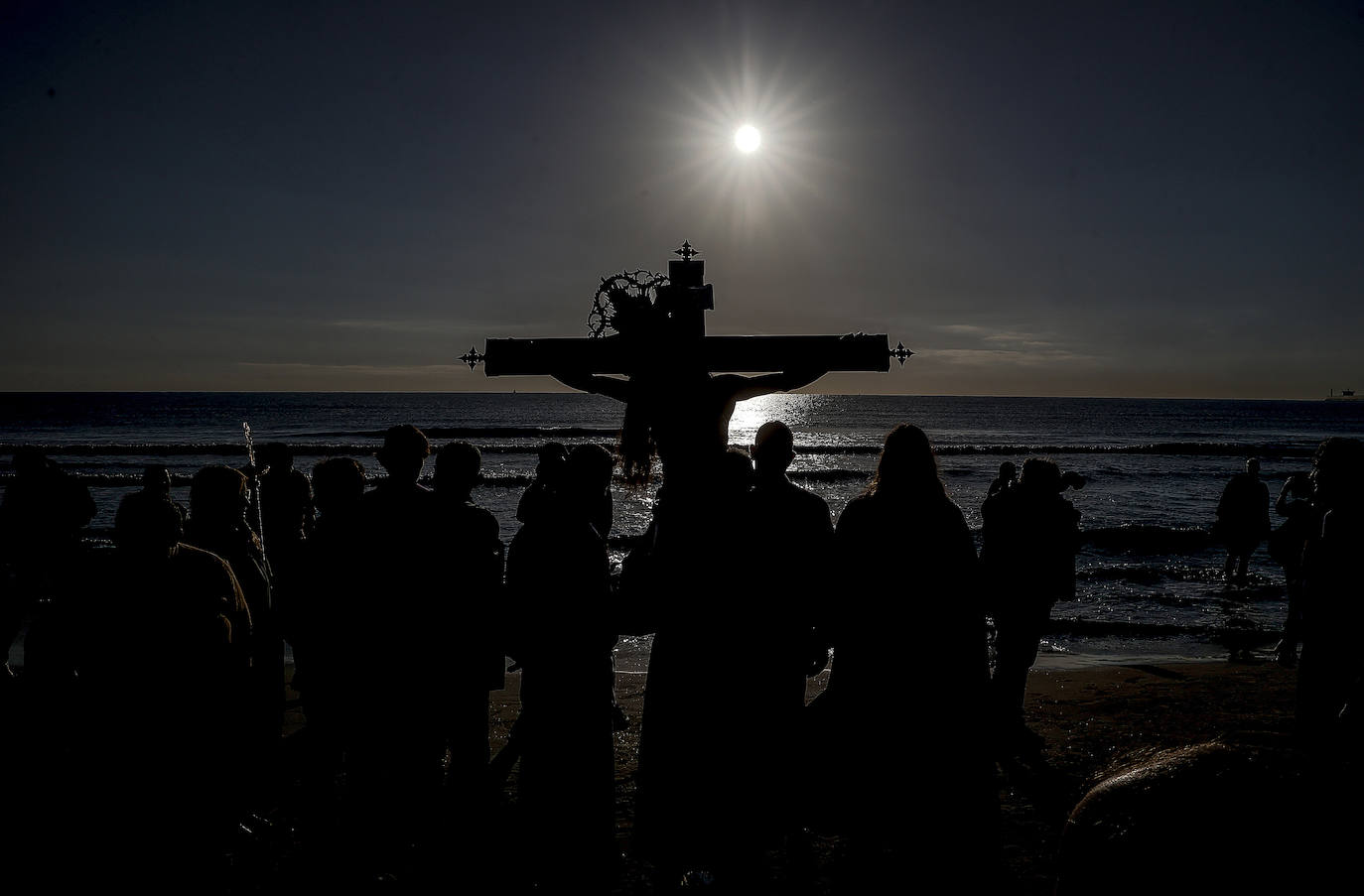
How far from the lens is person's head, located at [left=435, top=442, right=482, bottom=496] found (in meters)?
3.77

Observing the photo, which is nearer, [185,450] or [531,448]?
[185,450]

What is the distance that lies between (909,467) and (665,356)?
1.22 metres

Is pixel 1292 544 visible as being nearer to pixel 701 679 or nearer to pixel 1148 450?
pixel 701 679

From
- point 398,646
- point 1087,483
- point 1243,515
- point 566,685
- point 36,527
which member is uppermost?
point 36,527

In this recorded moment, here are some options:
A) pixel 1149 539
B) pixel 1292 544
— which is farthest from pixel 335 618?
pixel 1149 539

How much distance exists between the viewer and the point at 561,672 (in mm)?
3377

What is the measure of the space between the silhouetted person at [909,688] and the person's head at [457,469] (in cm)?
195

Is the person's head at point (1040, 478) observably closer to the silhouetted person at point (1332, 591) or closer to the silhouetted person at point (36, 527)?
the silhouetted person at point (1332, 591)

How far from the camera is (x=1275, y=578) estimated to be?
42.5 feet

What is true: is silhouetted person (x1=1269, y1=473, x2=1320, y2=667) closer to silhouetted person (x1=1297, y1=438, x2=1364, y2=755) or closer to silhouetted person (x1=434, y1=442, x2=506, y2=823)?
silhouetted person (x1=1297, y1=438, x2=1364, y2=755)

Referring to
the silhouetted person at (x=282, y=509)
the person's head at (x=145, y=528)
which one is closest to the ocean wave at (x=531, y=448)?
the silhouetted person at (x=282, y=509)

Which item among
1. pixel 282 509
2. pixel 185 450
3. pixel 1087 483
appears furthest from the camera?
pixel 185 450

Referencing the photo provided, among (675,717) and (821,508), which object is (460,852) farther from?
(821,508)

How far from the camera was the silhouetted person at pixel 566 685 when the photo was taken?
3.35 metres
